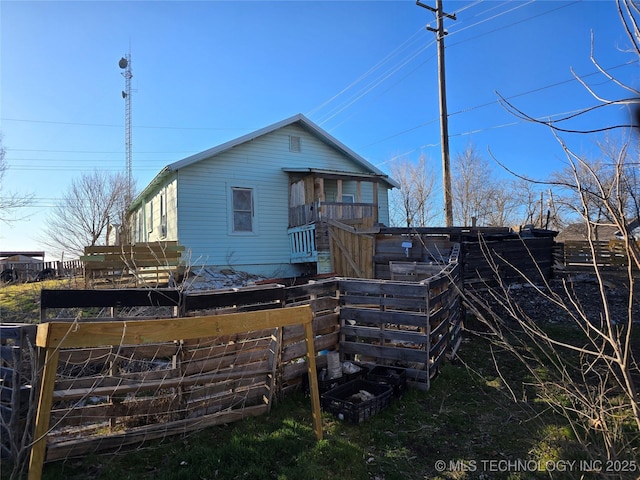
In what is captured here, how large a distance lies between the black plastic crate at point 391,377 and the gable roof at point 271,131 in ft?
34.9

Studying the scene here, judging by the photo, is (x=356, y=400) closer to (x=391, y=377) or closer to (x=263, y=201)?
(x=391, y=377)

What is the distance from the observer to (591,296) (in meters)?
10.7

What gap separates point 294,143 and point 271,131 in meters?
1.24

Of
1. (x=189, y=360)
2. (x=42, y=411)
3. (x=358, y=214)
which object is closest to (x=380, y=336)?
(x=189, y=360)

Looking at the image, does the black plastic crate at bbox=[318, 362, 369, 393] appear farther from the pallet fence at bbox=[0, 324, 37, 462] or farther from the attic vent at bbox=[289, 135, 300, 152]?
the attic vent at bbox=[289, 135, 300, 152]

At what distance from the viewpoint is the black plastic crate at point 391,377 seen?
462cm

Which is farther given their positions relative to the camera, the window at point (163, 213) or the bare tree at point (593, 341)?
the window at point (163, 213)

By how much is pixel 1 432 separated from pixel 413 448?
3.45m

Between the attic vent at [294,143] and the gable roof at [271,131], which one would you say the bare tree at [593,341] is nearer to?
the gable roof at [271,131]

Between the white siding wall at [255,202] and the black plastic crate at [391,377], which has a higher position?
the white siding wall at [255,202]

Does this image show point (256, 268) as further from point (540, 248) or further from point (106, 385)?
point (106, 385)

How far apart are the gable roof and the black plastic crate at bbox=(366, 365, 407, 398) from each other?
34.9ft

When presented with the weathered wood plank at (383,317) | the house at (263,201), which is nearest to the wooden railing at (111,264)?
the house at (263,201)

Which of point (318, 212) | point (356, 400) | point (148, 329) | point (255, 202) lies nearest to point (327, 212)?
point (318, 212)
